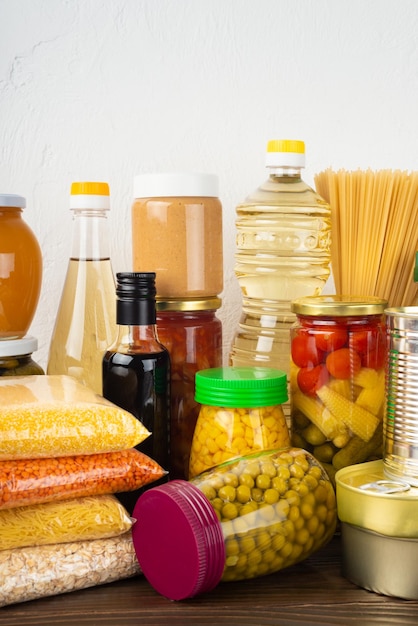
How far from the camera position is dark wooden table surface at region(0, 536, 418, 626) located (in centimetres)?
63

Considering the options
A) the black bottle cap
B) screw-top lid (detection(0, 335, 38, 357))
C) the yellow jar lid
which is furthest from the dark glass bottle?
the yellow jar lid

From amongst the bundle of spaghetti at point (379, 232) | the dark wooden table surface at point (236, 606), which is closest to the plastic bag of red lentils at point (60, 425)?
the dark wooden table surface at point (236, 606)

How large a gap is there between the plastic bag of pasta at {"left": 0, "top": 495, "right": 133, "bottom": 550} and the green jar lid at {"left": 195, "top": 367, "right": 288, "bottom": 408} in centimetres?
14

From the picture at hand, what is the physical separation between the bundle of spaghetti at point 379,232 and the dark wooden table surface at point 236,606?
0.37m

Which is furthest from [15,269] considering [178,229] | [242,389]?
[242,389]

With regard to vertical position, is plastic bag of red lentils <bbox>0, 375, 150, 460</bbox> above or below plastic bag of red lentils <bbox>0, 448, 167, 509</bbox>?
above

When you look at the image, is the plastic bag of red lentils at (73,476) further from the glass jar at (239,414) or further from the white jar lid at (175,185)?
the white jar lid at (175,185)

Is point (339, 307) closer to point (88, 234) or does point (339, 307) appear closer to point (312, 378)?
point (312, 378)

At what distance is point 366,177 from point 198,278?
24cm

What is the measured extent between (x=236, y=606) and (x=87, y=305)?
1.44 feet

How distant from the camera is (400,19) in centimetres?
111

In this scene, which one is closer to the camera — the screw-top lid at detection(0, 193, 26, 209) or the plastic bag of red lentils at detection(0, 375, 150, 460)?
the plastic bag of red lentils at detection(0, 375, 150, 460)

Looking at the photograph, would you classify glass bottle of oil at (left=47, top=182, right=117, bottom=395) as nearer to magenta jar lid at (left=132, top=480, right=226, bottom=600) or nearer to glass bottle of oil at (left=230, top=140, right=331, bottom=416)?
glass bottle of oil at (left=230, top=140, right=331, bottom=416)

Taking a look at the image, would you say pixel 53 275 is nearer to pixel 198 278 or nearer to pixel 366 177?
pixel 198 278
